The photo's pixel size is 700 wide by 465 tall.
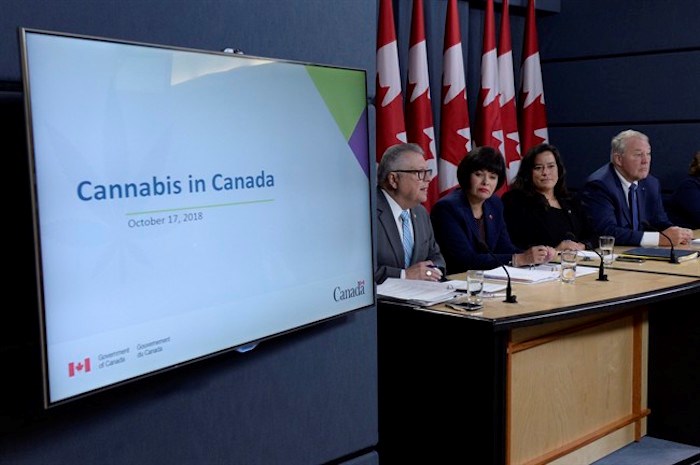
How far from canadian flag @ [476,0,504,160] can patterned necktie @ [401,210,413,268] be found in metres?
2.09

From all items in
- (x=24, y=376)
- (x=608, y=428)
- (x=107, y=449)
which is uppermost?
(x=24, y=376)

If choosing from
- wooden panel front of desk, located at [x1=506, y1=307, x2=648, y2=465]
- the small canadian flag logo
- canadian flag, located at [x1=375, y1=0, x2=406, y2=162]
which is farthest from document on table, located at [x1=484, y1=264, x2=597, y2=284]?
the small canadian flag logo

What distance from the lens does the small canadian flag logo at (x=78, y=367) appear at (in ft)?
4.03

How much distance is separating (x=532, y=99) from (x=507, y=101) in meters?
0.37

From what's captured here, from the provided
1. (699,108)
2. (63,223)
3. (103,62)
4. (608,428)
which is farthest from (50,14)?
(699,108)

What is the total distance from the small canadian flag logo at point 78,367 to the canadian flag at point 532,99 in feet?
16.4

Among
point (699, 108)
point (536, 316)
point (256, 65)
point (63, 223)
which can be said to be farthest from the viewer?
point (699, 108)

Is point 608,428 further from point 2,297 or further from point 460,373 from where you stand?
point 2,297

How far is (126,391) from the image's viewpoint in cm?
147

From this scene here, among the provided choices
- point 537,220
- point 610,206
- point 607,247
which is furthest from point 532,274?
point 610,206

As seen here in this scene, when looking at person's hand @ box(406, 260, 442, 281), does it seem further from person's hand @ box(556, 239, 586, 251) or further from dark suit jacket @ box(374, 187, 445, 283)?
person's hand @ box(556, 239, 586, 251)

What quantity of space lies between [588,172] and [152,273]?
5.33 m

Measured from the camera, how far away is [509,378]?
8.40 feet

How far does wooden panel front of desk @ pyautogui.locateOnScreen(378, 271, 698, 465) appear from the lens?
2523 millimetres
